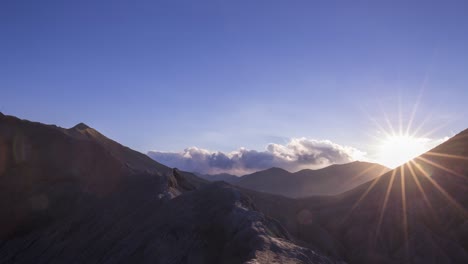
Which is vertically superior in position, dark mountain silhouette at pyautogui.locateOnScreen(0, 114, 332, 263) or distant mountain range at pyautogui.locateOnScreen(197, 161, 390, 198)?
distant mountain range at pyautogui.locateOnScreen(197, 161, 390, 198)

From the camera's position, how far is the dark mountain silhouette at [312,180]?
11329 centimetres

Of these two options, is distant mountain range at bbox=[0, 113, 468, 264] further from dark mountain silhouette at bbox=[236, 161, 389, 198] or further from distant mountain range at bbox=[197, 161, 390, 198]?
distant mountain range at bbox=[197, 161, 390, 198]

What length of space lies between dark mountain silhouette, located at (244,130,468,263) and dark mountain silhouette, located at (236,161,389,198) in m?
67.5

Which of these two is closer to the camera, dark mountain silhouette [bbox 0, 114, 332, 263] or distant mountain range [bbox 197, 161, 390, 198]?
dark mountain silhouette [bbox 0, 114, 332, 263]

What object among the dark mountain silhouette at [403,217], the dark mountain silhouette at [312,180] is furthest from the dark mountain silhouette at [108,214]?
the dark mountain silhouette at [312,180]

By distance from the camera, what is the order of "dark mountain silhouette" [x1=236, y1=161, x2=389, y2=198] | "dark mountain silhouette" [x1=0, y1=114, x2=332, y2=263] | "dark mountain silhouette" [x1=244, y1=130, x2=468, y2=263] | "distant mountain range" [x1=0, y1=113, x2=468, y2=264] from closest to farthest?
"dark mountain silhouette" [x1=0, y1=114, x2=332, y2=263], "distant mountain range" [x1=0, y1=113, x2=468, y2=264], "dark mountain silhouette" [x1=244, y1=130, x2=468, y2=263], "dark mountain silhouette" [x1=236, y1=161, x2=389, y2=198]

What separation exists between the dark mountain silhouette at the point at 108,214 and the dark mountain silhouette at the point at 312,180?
88399 millimetres

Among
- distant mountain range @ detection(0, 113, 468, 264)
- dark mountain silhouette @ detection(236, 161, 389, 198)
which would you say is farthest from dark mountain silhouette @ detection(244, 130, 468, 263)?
dark mountain silhouette @ detection(236, 161, 389, 198)

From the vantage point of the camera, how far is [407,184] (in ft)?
124

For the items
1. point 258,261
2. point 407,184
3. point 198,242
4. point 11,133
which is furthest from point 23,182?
point 407,184

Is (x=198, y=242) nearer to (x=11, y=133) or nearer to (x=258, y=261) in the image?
(x=258, y=261)

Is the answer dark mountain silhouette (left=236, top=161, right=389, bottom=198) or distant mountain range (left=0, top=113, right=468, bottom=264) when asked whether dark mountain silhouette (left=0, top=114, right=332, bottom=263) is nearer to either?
distant mountain range (left=0, top=113, right=468, bottom=264)

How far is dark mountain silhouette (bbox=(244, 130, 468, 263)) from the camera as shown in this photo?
30328mm

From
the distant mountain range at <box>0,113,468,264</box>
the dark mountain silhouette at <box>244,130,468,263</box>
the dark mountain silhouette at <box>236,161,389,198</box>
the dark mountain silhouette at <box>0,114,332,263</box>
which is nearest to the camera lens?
the dark mountain silhouette at <box>0,114,332,263</box>
